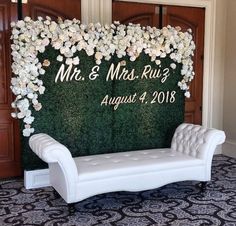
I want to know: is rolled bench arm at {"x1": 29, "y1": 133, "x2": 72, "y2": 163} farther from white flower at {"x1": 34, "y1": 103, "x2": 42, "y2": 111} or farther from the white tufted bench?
white flower at {"x1": 34, "y1": 103, "x2": 42, "y2": 111}

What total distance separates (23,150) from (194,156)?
2222mm

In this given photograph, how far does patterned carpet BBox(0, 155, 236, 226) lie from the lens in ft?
11.9

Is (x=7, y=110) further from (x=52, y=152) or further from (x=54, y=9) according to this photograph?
(x=52, y=152)

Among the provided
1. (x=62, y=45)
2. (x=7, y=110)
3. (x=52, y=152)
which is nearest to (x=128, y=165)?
(x=52, y=152)

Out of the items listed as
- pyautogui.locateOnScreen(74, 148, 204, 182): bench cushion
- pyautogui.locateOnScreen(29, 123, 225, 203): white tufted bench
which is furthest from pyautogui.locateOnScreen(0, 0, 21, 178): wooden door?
pyautogui.locateOnScreen(74, 148, 204, 182): bench cushion

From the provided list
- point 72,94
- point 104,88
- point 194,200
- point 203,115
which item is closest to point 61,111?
point 72,94

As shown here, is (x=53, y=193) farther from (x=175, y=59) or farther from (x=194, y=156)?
(x=175, y=59)

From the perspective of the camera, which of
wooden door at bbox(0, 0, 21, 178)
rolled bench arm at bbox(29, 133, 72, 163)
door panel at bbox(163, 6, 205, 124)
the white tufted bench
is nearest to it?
rolled bench arm at bbox(29, 133, 72, 163)

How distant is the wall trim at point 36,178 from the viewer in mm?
4645

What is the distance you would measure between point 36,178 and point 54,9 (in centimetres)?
240

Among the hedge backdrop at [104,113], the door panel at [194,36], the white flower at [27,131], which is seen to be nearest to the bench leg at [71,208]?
the hedge backdrop at [104,113]

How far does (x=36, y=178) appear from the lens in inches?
185

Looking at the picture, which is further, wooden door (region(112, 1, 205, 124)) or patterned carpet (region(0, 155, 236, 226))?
wooden door (region(112, 1, 205, 124))

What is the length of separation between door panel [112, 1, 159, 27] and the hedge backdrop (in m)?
0.94
